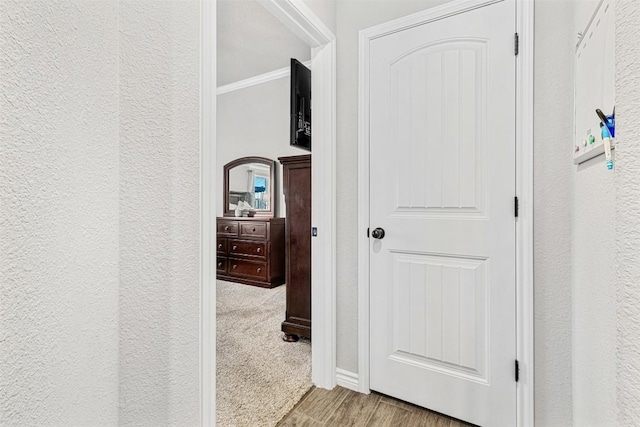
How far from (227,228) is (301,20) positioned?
3.12 meters

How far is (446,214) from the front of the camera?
1.56m

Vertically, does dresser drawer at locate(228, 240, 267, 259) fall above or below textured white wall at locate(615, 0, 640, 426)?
below

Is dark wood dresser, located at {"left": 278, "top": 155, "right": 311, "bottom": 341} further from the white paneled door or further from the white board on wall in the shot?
the white board on wall

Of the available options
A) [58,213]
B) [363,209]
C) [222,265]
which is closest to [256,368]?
[363,209]

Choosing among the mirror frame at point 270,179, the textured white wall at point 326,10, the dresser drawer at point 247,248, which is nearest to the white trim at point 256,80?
the mirror frame at point 270,179

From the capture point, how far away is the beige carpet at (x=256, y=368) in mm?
1602

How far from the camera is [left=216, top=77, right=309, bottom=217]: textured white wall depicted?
4.09 metres

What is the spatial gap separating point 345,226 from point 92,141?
1332 mm

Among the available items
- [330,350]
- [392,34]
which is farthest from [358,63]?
[330,350]

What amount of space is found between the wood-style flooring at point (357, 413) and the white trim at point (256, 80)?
3.47m

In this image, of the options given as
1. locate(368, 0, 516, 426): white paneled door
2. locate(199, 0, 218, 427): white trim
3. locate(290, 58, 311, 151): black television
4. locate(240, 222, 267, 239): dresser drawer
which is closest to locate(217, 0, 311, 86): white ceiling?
locate(290, 58, 311, 151): black television

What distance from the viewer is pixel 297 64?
201 cm

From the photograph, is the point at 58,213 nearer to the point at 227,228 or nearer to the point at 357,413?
the point at 357,413

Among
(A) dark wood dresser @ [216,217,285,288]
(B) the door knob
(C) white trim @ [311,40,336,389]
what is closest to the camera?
(B) the door knob
